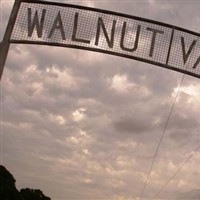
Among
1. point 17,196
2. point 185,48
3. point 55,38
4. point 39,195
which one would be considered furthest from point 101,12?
point 39,195

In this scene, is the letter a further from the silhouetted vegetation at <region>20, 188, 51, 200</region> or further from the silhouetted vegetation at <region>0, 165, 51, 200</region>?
the silhouetted vegetation at <region>20, 188, 51, 200</region>

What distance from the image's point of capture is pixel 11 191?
51.8 m

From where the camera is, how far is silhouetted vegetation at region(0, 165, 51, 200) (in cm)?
5091

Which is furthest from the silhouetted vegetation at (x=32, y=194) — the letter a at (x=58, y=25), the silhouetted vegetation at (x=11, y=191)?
the letter a at (x=58, y=25)

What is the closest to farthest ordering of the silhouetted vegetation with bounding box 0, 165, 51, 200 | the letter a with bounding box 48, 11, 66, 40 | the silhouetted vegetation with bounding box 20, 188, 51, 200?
the letter a with bounding box 48, 11, 66, 40
the silhouetted vegetation with bounding box 0, 165, 51, 200
the silhouetted vegetation with bounding box 20, 188, 51, 200

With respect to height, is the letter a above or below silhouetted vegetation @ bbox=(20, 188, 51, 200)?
below

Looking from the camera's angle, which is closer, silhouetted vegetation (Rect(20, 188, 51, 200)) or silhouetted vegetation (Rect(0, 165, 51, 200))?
silhouetted vegetation (Rect(0, 165, 51, 200))

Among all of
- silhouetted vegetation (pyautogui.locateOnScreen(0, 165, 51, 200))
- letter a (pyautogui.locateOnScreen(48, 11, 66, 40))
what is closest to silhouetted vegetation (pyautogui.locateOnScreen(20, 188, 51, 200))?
silhouetted vegetation (pyautogui.locateOnScreen(0, 165, 51, 200))

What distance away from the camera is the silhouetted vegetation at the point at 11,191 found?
167 ft

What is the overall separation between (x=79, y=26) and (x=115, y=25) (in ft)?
2.91

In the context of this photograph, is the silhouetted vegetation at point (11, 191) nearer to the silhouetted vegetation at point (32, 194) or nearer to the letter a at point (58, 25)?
the silhouetted vegetation at point (32, 194)

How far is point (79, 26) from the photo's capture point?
1148 cm

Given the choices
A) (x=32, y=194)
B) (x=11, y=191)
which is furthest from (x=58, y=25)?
(x=32, y=194)

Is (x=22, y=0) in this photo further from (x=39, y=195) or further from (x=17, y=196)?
(x=39, y=195)
